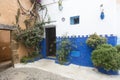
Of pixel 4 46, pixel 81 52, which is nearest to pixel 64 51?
pixel 81 52

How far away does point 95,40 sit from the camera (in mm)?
5441

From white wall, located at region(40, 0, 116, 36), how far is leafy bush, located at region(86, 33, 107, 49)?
33 cm

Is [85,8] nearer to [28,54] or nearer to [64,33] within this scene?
[64,33]

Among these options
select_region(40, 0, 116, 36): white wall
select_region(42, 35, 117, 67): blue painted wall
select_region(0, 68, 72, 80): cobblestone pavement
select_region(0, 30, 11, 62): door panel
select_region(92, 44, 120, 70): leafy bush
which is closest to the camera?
select_region(0, 68, 72, 80): cobblestone pavement

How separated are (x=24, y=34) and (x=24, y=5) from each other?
1849 millimetres

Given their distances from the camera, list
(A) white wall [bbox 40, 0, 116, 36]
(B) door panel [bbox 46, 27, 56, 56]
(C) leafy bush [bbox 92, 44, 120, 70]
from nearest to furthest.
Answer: (C) leafy bush [bbox 92, 44, 120, 70]
(A) white wall [bbox 40, 0, 116, 36]
(B) door panel [bbox 46, 27, 56, 56]

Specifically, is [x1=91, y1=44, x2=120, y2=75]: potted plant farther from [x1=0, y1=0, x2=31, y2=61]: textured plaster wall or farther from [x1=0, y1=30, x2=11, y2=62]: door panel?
[x1=0, y1=30, x2=11, y2=62]: door panel

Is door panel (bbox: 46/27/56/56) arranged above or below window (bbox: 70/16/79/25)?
below

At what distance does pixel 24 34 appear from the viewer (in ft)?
21.7

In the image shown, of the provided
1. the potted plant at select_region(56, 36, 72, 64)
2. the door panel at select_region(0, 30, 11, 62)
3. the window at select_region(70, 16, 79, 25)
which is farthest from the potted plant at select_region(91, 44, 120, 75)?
the door panel at select_region(0, 30, 11, 62)

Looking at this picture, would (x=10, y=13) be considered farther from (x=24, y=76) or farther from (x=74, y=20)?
(x=24, y=76)

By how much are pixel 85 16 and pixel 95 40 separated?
136cm

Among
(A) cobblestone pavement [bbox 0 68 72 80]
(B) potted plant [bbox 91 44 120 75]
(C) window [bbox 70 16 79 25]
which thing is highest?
(C) window [bbox 70 16 79 25]

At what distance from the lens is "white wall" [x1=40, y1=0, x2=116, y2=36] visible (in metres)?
5.43
